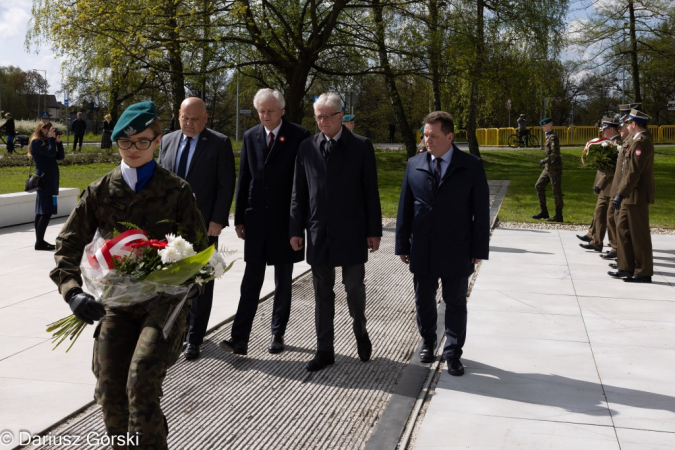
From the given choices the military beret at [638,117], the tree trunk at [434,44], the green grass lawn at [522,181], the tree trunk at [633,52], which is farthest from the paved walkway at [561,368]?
the tree trunk at [633,52]

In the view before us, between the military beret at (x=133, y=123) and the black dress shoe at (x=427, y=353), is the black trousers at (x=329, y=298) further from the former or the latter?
the military beret at (x=133, y=123)

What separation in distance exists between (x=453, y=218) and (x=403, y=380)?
4.12ft

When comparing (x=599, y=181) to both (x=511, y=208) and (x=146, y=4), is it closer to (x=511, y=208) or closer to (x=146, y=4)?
(x=511, y=208)

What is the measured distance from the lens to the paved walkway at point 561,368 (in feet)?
14.8

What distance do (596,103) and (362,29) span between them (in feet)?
157

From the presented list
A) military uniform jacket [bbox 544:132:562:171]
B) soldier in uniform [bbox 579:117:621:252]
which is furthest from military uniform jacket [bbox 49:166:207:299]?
military uniform jacket [bbox 544:132:562:171]

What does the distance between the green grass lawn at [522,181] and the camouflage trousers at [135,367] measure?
10923 mm

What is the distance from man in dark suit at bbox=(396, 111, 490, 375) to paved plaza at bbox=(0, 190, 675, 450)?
0.51 m

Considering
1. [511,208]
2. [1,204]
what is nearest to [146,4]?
[1,204]

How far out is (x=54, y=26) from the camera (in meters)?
19.3

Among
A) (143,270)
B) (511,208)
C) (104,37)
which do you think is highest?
(104,37)

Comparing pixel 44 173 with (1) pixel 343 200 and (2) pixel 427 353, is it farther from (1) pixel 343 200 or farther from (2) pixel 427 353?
(2) pixel 427 353

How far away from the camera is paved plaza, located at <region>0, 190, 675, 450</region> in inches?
176

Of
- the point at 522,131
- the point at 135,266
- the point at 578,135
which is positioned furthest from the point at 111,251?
the point at 578,135
